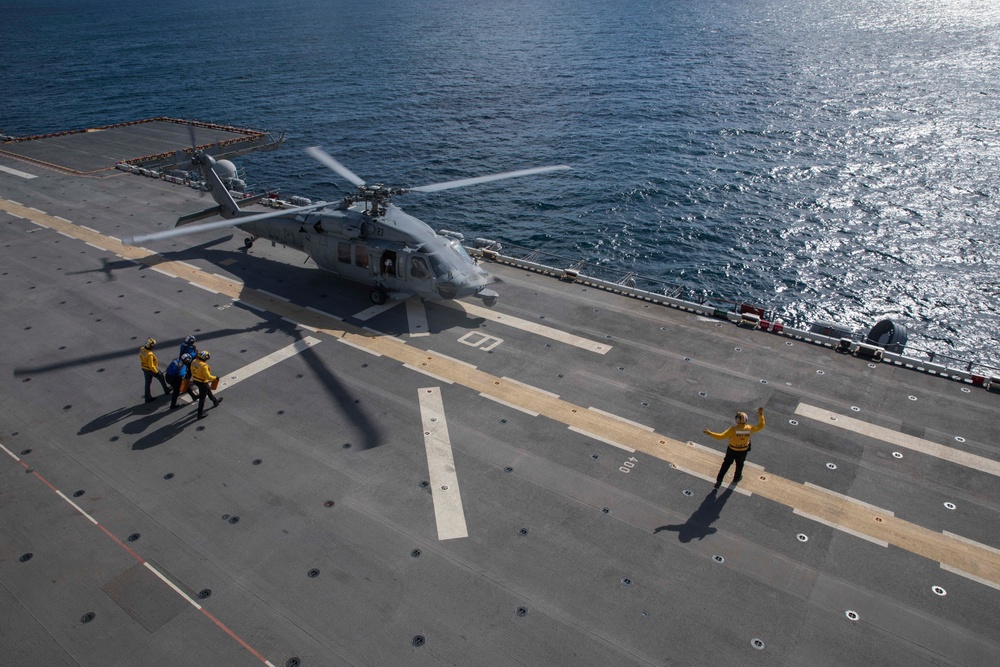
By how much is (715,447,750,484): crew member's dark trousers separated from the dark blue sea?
64.5 ft

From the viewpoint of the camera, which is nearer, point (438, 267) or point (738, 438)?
point (738, 438)

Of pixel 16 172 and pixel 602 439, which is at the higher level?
pixel 602 439

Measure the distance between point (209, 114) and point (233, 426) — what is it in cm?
6716

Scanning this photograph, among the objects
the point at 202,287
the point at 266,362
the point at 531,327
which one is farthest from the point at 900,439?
the point at 202,287

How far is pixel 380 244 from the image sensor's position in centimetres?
2450

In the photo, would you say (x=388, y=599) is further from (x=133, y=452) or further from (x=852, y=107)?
(x=852, y=107)

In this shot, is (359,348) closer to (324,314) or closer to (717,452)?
(324,314)

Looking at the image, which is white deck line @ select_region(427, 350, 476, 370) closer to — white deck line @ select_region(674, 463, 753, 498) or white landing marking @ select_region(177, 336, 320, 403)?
white landing marking @ select_region(177, 336, 320, 403)

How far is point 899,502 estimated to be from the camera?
15.5 m

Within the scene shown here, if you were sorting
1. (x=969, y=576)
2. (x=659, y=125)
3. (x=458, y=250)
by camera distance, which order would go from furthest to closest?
(x=659, y=125) → (x=458, y=250) → (x=969, y=576)

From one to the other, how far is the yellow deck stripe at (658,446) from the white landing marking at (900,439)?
3.21 metres

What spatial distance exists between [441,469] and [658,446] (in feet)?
19.8

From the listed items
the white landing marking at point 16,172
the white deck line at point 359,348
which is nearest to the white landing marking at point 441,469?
the white deck line at point 359,348

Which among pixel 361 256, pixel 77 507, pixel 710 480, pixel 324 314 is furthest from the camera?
pixel 361 256
